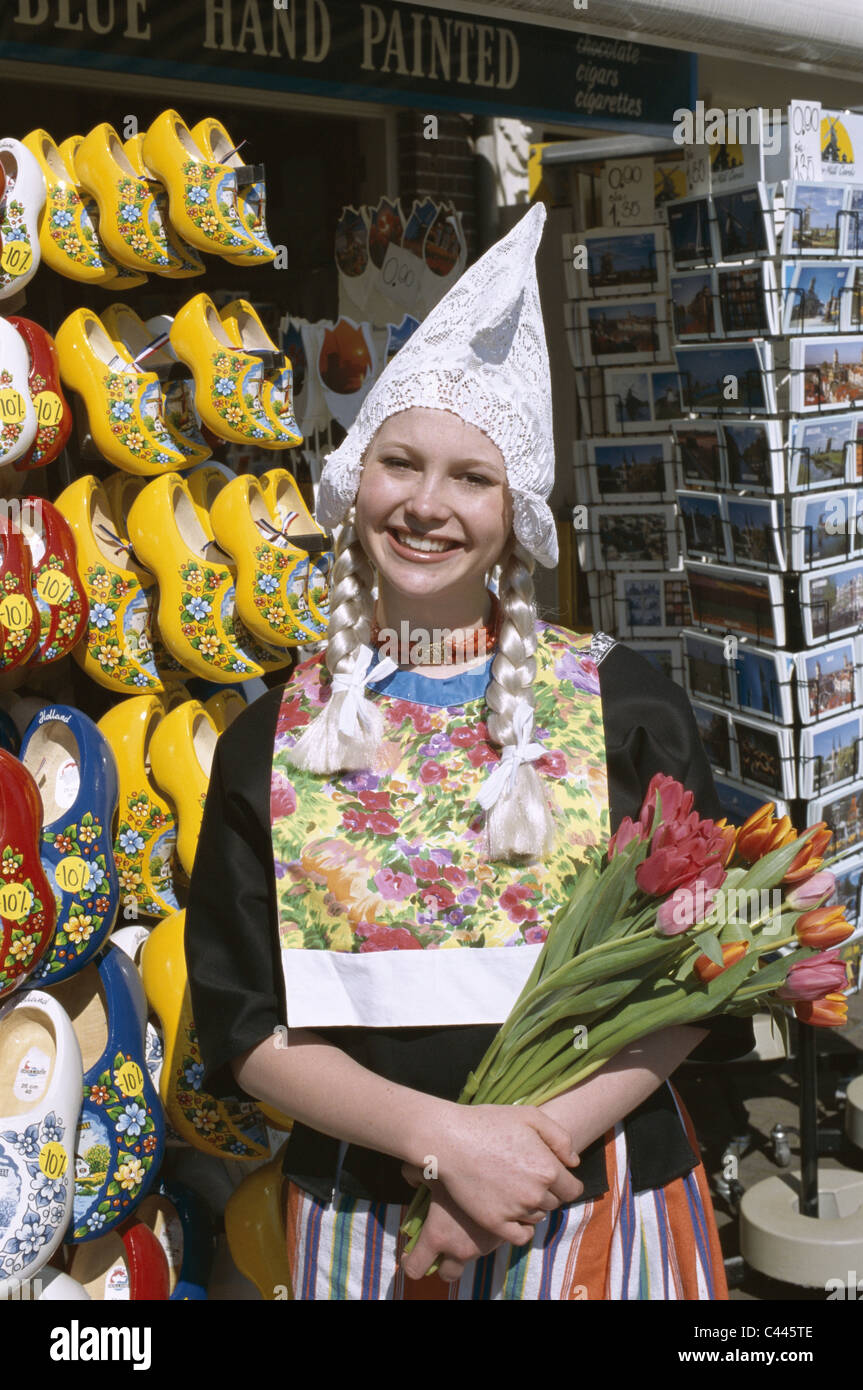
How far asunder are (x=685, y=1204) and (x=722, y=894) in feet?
1.26

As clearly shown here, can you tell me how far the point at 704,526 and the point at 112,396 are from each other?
1.97m

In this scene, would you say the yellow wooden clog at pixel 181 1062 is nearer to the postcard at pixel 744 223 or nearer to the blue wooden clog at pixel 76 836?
the blue wooden clog at pixel 76 836

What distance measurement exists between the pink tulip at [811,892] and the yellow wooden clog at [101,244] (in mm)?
1354

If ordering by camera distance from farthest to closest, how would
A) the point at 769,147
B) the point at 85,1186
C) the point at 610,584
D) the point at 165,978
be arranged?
the point at 610,584
the point at 769,147
the point at 165,978
the point at 85,1186

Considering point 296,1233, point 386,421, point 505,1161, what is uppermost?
point 386,421

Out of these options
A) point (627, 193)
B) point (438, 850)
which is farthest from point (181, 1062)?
point (627, 193)

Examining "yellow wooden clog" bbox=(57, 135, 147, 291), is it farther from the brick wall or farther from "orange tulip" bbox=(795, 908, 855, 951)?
the brick wall

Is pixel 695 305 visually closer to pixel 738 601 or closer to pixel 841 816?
pixel 738 601

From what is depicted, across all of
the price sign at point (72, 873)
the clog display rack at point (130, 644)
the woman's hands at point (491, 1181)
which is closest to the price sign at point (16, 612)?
the clog display rack at point (130, 644)

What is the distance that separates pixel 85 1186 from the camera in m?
1.90

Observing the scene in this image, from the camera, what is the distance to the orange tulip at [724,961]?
1372 millimetres

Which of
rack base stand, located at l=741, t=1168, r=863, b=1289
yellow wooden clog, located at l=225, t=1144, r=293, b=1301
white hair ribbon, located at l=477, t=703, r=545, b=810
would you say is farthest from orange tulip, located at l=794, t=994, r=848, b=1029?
rack base stand, located at l=741, t=1168, r=863, b=1289
